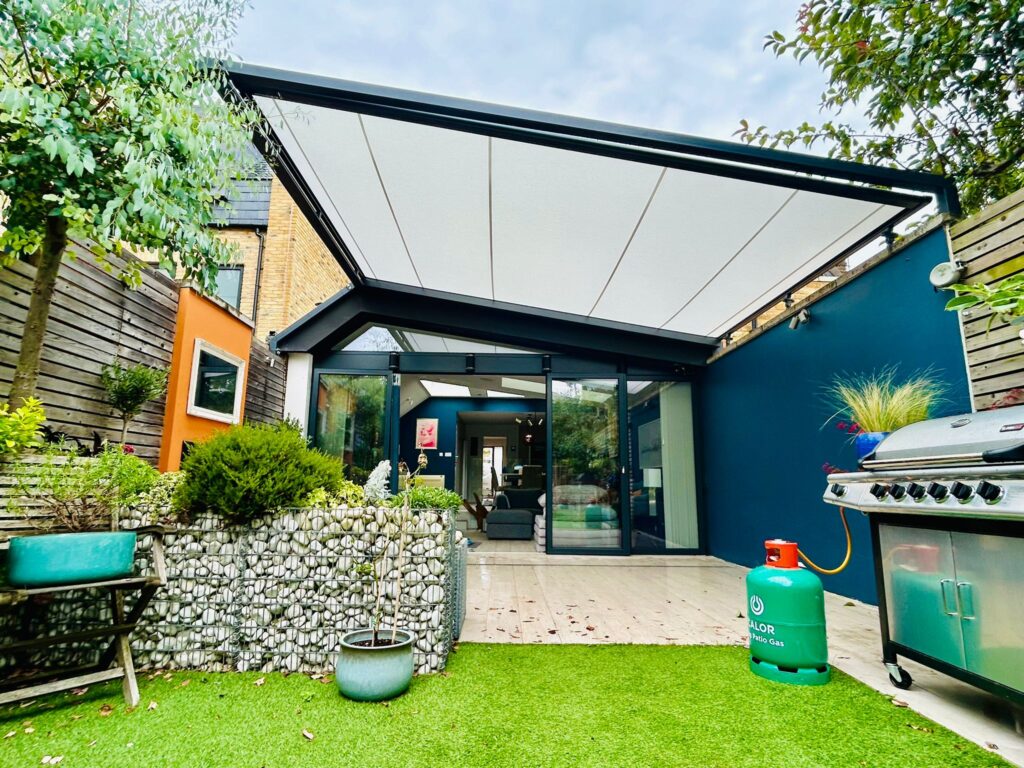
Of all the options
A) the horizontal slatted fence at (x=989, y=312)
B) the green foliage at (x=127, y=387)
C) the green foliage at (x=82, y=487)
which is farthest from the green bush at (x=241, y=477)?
the horizontal slatted fence at (x=989, y=312)

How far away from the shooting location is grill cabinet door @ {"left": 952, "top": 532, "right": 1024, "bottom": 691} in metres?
1.98

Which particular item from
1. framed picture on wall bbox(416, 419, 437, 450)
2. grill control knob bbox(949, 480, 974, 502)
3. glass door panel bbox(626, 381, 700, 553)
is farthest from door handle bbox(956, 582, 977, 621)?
framed picture on wall bbox(416, 419, 437, 450)

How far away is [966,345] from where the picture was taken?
314 centimetres

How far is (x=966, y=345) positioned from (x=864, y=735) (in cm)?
239

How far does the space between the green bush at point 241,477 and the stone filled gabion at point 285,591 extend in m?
0.10

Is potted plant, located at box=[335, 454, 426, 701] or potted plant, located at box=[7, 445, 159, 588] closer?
potted plant, located at box=[7, 445, 159, 588]

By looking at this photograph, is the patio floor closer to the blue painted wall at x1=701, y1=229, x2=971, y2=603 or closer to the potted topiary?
the blue painted wall at x1=701, y1=229, x2=971, y2=603

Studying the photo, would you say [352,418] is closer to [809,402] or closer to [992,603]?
[809,402]

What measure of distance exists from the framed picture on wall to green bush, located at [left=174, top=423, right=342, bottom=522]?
9.16 m

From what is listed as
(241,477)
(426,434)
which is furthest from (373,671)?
(426,434)

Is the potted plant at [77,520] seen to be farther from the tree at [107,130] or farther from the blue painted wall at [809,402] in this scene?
the blue painted wall at [809,402]

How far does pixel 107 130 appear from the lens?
2.65 meters

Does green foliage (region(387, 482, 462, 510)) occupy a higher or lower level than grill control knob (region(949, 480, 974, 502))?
lower

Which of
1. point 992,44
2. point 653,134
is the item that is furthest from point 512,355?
point 992,44
